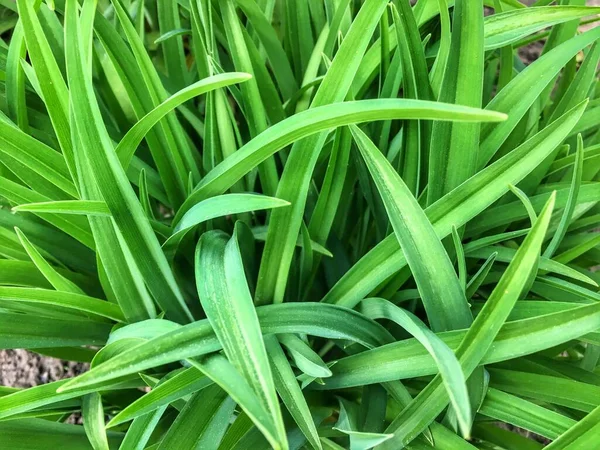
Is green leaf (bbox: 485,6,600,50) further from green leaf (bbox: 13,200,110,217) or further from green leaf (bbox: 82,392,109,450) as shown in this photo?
green leaf (bbox: 82,392,109,450)

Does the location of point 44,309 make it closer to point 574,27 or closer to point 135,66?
point 135,66

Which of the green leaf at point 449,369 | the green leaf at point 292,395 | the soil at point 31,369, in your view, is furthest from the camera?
the soil at point 31,369

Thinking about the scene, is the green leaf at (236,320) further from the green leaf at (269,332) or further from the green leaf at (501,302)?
the green leaf at (501,302)

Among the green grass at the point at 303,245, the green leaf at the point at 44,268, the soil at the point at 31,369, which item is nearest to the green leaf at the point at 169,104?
the green grass at the point at 303,245

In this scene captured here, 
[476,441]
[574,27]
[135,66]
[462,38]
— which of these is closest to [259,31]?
[135,66]

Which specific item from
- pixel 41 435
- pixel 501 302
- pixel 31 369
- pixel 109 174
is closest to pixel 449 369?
pixel 501 302

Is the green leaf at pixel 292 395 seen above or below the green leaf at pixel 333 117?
below

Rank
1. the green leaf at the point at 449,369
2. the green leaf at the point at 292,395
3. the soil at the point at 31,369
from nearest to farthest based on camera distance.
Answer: the green leaf at the point at 449,369, the green leaf at the point at 292,395, the soil at the point at 31,369

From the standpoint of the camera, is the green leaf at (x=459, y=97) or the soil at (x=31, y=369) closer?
the green leaf at (x=459, y=97)
